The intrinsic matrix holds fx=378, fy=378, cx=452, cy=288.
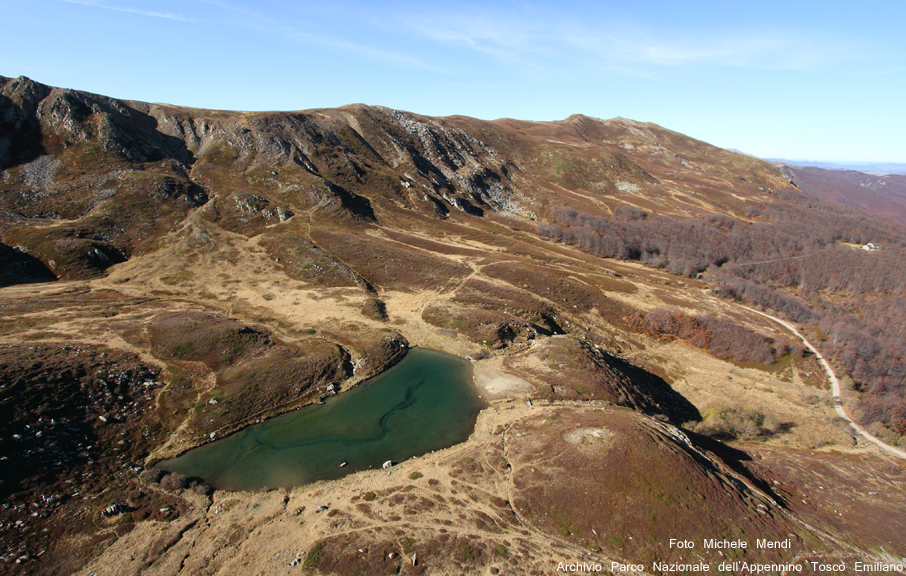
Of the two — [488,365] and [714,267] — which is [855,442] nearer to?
[488,365]

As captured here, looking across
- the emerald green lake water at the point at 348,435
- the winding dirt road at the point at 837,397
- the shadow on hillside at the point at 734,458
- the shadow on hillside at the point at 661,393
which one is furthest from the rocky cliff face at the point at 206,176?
the shadow on hillside at the point at 734,458

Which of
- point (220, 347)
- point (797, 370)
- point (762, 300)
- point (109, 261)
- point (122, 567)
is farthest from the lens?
point (762, 300)

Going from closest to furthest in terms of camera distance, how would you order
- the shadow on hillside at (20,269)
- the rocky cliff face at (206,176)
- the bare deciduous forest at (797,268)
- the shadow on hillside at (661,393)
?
the shadow on hillside at (661,393) < the bare deciduous forest at (797,268) < the shadow on hillside at (20,269) < the rocky cliff face at (206,176)

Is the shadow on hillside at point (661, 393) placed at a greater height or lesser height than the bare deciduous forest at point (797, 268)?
lesser

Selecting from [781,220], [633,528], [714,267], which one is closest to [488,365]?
[633,528]

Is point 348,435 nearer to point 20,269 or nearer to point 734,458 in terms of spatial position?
point 734,458

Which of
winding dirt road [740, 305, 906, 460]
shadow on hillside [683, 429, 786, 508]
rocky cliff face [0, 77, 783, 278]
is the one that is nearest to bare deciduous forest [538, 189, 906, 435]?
winding dirt road [740, 305, 906, 460]

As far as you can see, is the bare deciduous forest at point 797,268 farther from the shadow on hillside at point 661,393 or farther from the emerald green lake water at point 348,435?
the emerald green lake water at point 348,435
